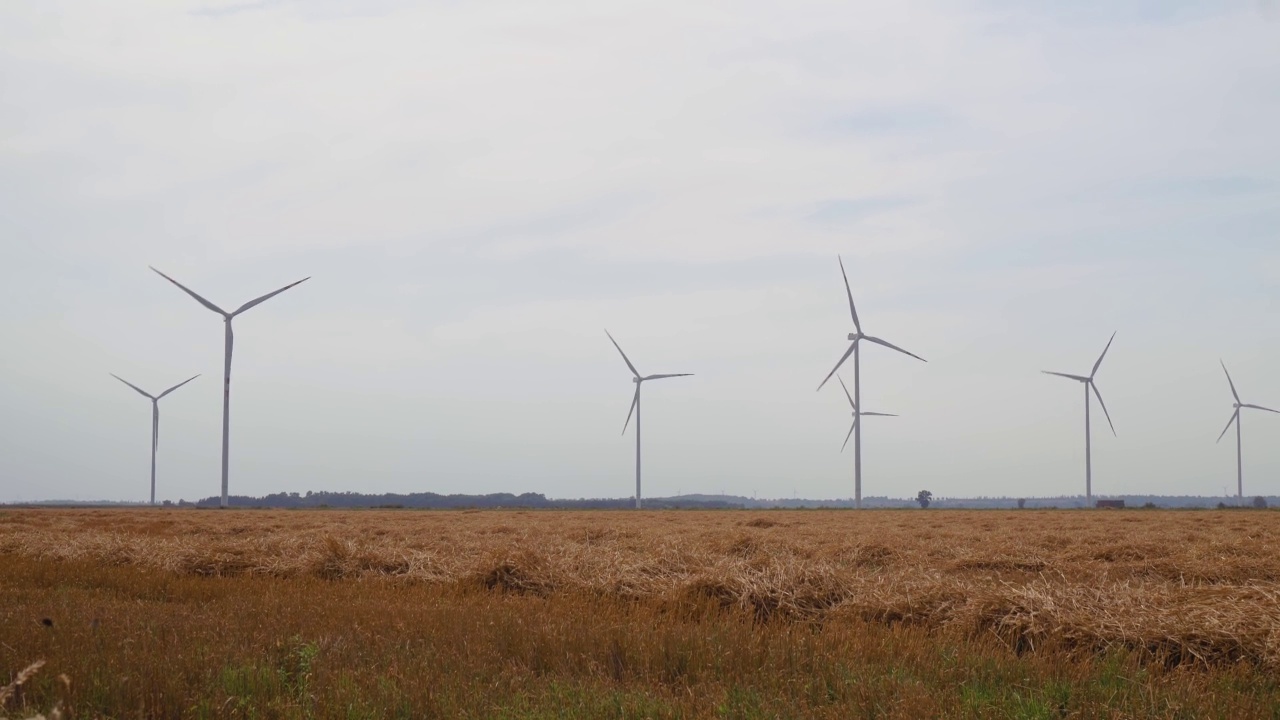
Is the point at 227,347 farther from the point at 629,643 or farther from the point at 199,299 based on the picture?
the point at 629,643

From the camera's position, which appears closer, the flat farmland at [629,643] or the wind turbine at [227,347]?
the flat farmland at [629,643]

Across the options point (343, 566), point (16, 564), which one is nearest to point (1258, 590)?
point (343, 566)

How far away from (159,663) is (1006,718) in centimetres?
590

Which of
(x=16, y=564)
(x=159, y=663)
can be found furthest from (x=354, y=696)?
(x=16, y=564)

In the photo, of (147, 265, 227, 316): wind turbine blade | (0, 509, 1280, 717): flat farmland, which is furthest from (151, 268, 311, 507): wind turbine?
(0, 509, 1280, 717): flat farmland

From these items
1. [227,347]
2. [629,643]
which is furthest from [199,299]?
[629,643]

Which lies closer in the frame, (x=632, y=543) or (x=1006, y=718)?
(x=1006, y=718)

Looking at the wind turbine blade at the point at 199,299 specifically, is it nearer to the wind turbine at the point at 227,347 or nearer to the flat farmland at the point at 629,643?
the wind turbine at the point at 227,347

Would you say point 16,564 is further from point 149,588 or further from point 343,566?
point 343,566

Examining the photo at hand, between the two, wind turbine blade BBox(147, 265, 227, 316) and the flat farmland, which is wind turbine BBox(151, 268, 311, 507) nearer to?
wind turbine blade BBox(147, 265, 227, 316)

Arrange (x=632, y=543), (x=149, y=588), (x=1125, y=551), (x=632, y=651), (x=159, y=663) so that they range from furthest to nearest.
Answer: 1. (x=632, y=543)
2. (x=1125, y=551)
3. (x=149, y=588)
4. (x=632, y=651)
5. (x=159, y=663)

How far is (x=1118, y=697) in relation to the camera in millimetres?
6684

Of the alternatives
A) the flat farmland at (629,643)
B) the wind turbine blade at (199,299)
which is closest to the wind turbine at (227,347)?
the wind turbine blade at (199,299)

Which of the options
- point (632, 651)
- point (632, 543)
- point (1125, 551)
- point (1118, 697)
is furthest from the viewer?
point (632, 543)
